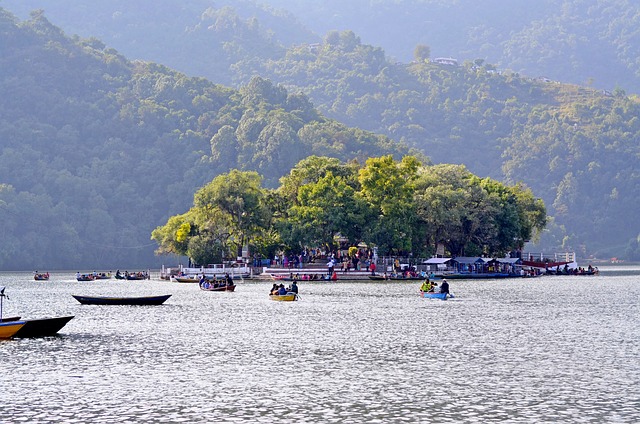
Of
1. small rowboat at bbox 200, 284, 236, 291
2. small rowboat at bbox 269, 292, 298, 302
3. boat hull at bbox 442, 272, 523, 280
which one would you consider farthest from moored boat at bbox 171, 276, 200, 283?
small rowboat at bbox 269, 292, 298, 302

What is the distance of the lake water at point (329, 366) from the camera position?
37.6m

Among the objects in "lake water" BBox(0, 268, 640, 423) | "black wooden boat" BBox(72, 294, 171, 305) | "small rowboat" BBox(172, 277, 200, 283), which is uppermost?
"small rowboat" BBox(172, 277, 200, 283)

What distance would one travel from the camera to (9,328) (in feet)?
187

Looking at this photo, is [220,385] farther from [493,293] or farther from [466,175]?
[466,175]

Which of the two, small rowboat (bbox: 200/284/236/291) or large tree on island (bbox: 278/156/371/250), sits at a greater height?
large tree on island (bbox: 278/156/371/250)

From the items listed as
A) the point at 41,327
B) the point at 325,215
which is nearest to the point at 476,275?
the point at 325,215

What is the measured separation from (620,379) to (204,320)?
3525cm

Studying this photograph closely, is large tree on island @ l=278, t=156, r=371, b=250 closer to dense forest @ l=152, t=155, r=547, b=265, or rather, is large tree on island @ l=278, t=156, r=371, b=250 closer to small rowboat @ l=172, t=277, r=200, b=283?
dense forest @ l=152, t=155, r=547, b=265

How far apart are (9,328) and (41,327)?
2662 mm

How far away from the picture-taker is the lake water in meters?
37.6

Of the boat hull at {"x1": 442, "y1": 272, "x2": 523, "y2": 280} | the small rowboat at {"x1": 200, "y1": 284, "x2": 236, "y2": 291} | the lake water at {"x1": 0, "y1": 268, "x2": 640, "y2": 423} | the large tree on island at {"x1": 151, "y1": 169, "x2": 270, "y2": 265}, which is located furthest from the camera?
the boat hull at {"x1": 442, "y1": 272, "x2": 523, "y2": 280}

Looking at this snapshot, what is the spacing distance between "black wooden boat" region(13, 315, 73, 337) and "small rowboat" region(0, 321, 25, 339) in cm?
48

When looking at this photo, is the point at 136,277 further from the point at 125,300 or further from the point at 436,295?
the point at 436,295

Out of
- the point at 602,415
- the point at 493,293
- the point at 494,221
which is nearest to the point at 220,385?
the point at 602,415
